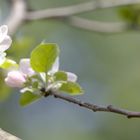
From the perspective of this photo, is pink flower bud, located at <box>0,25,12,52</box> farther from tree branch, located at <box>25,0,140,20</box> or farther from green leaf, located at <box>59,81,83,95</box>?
tree branch, located at <box>25,0,140,20</box>

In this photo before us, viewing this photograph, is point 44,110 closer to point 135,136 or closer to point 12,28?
point 135,136

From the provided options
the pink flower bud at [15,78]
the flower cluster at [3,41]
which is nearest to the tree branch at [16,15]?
the pink flower bud at [15,78]

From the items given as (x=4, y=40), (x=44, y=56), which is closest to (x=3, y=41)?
(x=4, y=40)

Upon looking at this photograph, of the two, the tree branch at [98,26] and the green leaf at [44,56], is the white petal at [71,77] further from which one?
the tree branch at [98,26]

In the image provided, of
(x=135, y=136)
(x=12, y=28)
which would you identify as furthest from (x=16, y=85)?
(x=135, y=136)

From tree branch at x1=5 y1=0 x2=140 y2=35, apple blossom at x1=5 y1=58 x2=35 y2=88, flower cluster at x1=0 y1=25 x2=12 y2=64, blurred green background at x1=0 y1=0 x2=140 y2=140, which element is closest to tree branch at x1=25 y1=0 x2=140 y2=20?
tree branch at x1=5 y1=0 x2=140 y2=35

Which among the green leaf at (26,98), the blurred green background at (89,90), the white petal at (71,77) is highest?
the white petal at (71,77)
